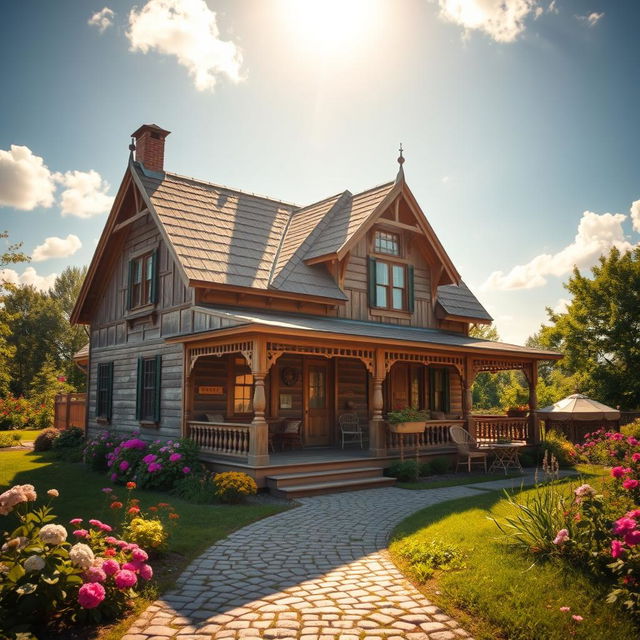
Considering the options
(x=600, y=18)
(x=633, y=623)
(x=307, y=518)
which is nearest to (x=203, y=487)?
(x=307, y=518)

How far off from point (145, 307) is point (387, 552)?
1157 centimetres

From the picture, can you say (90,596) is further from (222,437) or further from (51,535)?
(222,437)

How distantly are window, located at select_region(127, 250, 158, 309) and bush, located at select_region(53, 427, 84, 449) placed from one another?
229 inches

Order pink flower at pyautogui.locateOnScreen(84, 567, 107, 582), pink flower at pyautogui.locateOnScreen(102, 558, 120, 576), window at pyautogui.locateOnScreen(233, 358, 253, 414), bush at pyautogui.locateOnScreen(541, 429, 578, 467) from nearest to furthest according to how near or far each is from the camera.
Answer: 1. pink flower at pyautogui.locateOnScreen(84, 567, 107, 582)
2. pink flower at pyautogui.locateOnScreen(102, 558, 120, 576)
3. window at pyautogui.locateOnScreen(233, 358, 253, 414)
4. bush at pyautogui.locateOnScreen(541, 429, 578, 467)

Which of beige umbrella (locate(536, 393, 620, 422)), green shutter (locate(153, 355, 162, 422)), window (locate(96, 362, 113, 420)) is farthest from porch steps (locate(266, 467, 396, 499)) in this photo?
window (locate(96, 362, 113, 420))

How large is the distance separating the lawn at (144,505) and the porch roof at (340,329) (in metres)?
3.52

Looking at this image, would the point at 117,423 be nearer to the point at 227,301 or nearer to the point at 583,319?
the point at 227,301

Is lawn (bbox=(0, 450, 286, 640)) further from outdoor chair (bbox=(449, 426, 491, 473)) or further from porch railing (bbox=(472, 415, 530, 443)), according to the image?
porch railing (bbox=(472, 415, 530, 443))

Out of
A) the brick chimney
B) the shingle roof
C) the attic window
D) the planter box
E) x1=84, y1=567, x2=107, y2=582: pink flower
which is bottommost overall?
x1=84, y1=567, x2=107, y2=582: pink flower

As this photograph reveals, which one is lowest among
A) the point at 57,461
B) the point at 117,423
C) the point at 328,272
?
the point at 57,461

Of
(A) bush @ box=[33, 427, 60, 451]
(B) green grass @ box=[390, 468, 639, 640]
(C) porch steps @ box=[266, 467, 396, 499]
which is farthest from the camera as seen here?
(A) bush @ box=[33, 427, 60, 451]

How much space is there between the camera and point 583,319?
31078 mm

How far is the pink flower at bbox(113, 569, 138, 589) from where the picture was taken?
5172 millimetres

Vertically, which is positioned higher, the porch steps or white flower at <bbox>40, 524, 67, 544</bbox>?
white flower at <bbox>40, 524, 67, 544</bbox>
